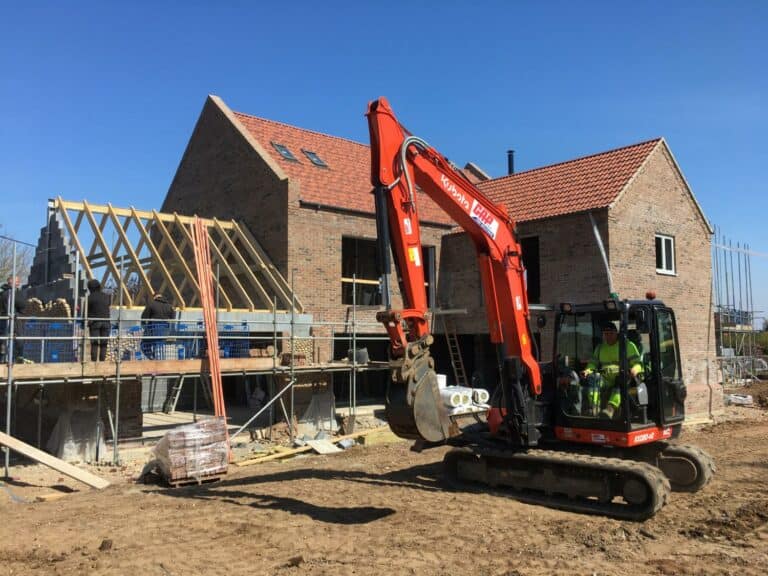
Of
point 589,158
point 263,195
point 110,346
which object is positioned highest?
point 589,158

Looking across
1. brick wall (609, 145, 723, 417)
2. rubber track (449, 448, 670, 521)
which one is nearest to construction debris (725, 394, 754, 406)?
brick wall (609, 145, 723, 417)

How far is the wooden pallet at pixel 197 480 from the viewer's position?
33.5 ft

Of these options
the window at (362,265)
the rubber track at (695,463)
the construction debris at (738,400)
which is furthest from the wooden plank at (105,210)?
the construction debris at (738,400)

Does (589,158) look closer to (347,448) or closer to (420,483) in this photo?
(347,448)

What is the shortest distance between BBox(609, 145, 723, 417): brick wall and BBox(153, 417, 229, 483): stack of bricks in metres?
10.7

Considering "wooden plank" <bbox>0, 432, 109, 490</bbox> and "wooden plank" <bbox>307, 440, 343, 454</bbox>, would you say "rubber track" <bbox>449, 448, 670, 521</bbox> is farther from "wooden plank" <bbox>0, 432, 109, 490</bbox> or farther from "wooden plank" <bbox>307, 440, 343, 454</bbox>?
"wooden plank" <bbox>0, 432, 109, 490</bbox>

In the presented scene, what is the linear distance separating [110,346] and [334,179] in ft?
28.9

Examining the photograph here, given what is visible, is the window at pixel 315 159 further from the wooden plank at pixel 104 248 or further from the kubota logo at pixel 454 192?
the kubota logo at pixel 454 192

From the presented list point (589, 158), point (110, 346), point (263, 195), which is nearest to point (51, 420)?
point (110, 346)

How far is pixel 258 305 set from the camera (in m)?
16.8

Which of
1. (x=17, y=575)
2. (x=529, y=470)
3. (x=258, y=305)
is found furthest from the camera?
(x=258, y=305)

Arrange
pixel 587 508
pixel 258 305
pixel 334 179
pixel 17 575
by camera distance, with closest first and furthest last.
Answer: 1. pixel 17 575
2. pixel 587 508
3. pixel 258 305
4. pixel 334 179

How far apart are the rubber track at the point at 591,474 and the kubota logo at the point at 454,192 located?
333 centimetres

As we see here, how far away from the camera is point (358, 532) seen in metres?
7.29
